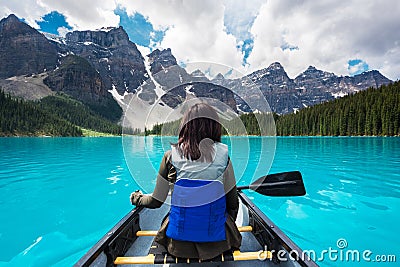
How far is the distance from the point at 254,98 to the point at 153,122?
1574mm

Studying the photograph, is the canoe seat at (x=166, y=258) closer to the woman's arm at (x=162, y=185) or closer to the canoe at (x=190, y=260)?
the canoe at (x=190, y=260)

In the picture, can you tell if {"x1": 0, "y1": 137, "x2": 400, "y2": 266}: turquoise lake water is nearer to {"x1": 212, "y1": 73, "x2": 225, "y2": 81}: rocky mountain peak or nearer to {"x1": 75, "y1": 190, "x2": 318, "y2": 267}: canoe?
{"x1": 75, "y1": 190, "x2": 318, "y2": 267}: canoe

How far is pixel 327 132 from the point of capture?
7325 centimetres

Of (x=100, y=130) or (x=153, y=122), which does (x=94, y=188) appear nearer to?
(x=153, y=122)

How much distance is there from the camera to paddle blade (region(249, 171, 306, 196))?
3.82 meters

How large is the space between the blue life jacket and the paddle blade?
5.26 feet

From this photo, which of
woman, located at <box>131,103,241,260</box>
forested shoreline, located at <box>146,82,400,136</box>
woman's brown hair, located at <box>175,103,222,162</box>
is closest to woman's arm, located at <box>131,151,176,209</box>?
woman, located at <box>131,103,241,260</box>

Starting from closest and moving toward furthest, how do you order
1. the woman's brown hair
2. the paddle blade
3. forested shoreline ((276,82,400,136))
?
the woman's brown hair < the paddle blade < forested shoreline ((276,82,400,136))

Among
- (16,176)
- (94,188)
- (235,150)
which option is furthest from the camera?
(16,176)

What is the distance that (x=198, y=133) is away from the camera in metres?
2.27

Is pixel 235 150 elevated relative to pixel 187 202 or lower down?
elevated

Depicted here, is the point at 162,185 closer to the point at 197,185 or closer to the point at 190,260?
the point at 197,185

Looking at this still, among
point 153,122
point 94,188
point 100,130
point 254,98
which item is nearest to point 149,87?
point 153,122

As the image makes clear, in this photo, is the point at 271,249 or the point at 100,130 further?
the point at 100,130
